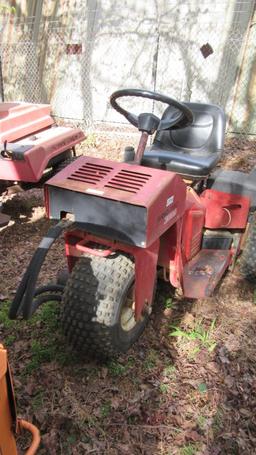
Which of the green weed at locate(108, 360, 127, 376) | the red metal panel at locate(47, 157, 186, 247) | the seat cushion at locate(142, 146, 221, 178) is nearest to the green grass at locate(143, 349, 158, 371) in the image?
the green weed at locate(108, 360, 127, 376)

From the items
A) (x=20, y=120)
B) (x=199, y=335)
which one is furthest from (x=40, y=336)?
(x=20, y=120)

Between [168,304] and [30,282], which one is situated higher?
[30,282]

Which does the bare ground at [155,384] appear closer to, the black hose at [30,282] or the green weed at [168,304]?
the green weed at [168,304]

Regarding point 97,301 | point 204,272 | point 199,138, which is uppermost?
point 199,138

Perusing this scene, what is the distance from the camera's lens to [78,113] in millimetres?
7668

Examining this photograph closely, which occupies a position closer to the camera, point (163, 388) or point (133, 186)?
point (133, 186)

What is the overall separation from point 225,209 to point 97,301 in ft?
4.51

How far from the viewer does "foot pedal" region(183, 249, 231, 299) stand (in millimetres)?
2568

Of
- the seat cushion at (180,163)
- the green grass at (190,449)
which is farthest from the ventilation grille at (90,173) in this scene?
the green grass at (190,449)

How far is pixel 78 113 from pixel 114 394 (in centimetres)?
636

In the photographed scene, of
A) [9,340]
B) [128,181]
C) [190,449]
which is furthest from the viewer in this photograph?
[9,340]

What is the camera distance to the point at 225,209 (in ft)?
9.68

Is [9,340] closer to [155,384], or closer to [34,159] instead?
[155,384]

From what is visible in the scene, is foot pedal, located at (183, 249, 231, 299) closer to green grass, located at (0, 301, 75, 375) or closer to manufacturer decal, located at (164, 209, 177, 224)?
manufacturer decal, located at (164, 209, 177, 224)
